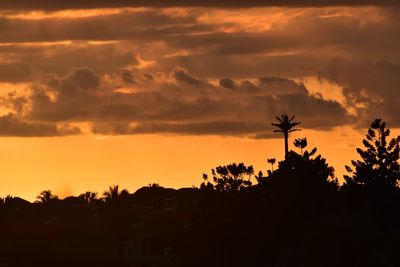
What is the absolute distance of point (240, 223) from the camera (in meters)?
122

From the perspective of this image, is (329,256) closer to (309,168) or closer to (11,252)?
(309,168)

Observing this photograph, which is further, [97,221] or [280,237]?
[97,221]

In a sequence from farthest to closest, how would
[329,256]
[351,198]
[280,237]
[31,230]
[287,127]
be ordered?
[287,127] → [31,230] → [351,198] → [280,237] → [329,256]

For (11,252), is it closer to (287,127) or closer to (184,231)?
(184,231)

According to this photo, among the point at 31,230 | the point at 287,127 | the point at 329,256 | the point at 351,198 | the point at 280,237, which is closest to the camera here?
the point at 329,256

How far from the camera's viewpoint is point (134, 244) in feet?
433

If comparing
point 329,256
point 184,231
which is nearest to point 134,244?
point 184,231

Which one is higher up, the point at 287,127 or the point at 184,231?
the point at 287,127

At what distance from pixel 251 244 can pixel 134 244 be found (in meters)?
16.5

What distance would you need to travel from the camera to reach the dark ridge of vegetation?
366ft

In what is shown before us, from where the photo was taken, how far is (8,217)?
14638cm

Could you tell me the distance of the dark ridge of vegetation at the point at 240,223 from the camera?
11152 centimetres

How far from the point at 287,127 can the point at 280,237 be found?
3353cm

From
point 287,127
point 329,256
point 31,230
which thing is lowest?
point 329,256
